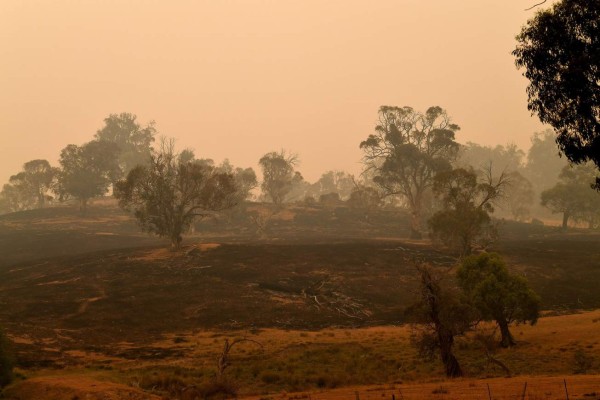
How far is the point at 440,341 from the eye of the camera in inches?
948

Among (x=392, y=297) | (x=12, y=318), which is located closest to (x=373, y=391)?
(x=392, y=297)

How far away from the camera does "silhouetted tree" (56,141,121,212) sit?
107m

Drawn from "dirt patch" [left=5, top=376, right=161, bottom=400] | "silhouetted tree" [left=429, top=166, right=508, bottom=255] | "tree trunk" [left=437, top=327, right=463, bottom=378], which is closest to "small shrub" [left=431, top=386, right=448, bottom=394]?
"tree trunk" [left=437, top=327, right=463, bottom=378]

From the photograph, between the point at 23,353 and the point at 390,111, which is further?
the point at 390,111

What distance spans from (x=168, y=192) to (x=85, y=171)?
58069mm

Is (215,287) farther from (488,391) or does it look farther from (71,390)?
(488,391)

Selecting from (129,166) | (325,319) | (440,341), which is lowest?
(325,319)

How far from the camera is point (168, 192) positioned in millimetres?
62500

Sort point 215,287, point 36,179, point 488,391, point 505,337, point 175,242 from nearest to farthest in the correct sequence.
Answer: point 488,391
point 505,337
point 215,287
point 175,242
point 36,179

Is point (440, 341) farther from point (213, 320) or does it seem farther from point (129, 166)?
point (129, 166)

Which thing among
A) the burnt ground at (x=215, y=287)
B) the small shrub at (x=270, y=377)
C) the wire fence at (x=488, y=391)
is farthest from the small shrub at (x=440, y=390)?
the burnt ground at (x=215, y=287)

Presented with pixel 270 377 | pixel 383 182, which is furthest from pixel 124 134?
pixel 270 377

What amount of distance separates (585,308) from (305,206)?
82.6 meters

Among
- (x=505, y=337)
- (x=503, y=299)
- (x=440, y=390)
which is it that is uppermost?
(x=503, y=299)
